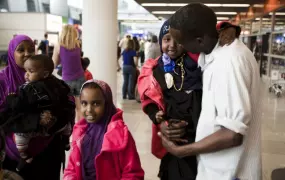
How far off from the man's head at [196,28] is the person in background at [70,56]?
370 centimetres

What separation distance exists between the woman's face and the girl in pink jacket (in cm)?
57

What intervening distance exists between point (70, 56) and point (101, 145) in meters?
3.24

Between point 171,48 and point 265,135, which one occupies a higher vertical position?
point 171,48

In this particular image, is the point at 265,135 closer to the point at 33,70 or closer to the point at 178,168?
the point at 178,168

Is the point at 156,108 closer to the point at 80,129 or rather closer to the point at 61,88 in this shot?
the point at 80,129

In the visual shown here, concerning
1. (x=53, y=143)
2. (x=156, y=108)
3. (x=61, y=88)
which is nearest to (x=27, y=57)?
(x=61, y=88)

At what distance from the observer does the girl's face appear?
1717mm

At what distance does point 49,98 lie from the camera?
212 cm

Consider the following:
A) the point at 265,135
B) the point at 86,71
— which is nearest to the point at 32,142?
the point at 86,71

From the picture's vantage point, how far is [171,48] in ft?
5.66

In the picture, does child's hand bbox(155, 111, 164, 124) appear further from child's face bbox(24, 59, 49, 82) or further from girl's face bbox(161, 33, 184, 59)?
child's face bbox(24, 59, 49, 82)

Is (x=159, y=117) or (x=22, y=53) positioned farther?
(x=22, y=53)

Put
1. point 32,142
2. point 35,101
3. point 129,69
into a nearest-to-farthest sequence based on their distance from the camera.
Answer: point 35,101
point 32,142
point 129,69

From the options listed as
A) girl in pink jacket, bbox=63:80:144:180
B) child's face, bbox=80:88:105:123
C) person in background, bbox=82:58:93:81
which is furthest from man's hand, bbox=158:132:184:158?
person in background, bbox=82:58:93:81
